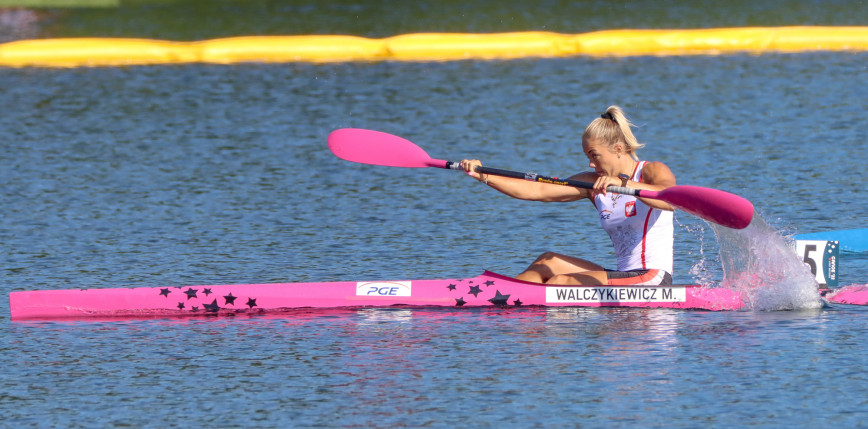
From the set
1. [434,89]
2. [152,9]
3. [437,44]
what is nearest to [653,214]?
[434,89]

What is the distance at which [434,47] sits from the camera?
70.6 ft

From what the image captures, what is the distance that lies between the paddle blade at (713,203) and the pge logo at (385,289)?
1.47 metres

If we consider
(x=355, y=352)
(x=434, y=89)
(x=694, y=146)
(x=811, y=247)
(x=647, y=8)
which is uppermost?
(x=647, y=8)

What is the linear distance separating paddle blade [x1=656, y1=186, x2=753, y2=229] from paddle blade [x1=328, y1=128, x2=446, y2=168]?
2.00 meters

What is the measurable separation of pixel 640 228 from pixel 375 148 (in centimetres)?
207

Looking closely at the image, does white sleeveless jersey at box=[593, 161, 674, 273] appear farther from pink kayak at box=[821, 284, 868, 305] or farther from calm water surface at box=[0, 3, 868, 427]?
pink kayak at box=[821, 284, 868, 305]

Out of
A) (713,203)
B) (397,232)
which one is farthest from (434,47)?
(713,203)

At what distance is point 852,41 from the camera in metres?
21.0

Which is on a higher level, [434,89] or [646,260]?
[434,89]

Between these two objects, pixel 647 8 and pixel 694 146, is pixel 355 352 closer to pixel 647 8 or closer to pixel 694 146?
pixel 694 146

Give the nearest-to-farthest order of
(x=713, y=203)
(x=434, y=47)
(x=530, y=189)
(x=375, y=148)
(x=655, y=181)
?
(x=713, y=203)
(x=655, y=181)
(x=530, y=189)
(x=375, y=148)
(x=434, y=47)

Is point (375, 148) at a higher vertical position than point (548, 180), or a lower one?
higher

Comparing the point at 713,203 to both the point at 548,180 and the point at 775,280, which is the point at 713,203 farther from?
the point at 548,180

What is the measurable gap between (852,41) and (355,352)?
49.9 feet
